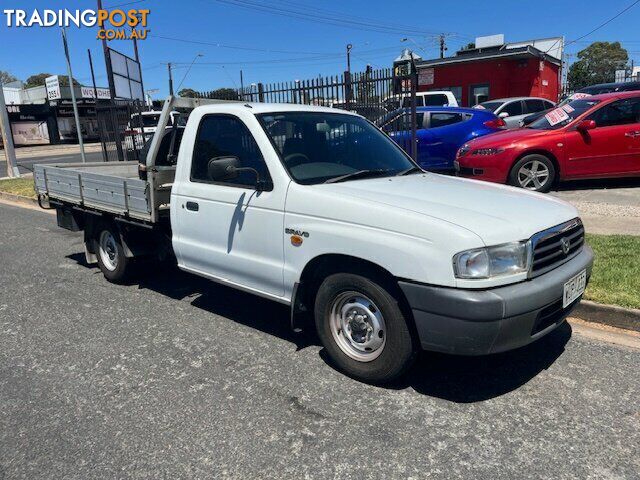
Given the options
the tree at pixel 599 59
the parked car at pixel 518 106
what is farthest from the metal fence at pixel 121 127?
the tree at pixel 599 59

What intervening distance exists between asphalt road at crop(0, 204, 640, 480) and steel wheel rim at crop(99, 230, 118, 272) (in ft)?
3.85

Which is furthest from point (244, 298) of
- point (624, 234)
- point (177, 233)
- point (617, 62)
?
point (617, 62)

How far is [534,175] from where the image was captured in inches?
356

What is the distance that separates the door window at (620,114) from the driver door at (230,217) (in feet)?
24.2

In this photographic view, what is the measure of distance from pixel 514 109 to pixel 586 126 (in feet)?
23.7

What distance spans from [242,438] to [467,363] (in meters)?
1.75

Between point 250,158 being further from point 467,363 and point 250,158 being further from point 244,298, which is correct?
point 467,363

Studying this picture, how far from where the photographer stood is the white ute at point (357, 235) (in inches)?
116

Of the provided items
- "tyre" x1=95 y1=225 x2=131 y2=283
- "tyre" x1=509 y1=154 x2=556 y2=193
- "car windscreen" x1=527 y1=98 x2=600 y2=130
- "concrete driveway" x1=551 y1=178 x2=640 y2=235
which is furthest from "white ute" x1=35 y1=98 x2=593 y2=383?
"car windscreen" x1=527 y1=98 x2=600 y2=130

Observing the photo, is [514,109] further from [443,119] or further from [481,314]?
[481,314]

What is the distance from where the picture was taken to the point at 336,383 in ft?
11.6

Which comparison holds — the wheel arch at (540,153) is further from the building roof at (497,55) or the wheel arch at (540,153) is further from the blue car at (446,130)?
the building roof at (497,55)

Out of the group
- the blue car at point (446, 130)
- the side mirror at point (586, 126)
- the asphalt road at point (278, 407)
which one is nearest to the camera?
the asphalt road at point (278, 407)

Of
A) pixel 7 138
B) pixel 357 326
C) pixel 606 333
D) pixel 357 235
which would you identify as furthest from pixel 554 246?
pixel 7 138
